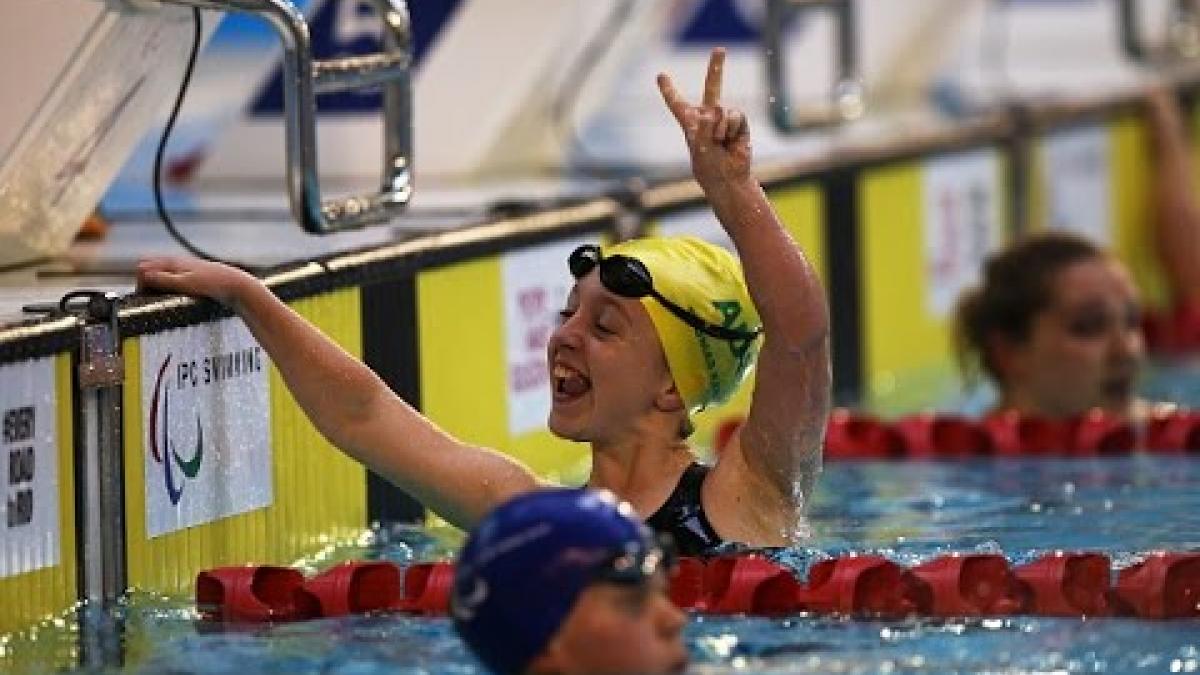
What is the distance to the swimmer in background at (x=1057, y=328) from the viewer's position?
6137 millimetres

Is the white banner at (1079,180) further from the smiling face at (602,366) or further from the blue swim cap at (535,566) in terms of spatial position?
the blue swim cap at (535,566)

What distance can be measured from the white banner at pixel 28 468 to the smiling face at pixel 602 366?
0.66 m

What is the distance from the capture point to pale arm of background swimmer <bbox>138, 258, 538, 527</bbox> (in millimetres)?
4055

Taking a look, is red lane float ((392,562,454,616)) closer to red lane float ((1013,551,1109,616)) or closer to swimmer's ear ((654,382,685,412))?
swimmer's ear ((654,382,685,412))

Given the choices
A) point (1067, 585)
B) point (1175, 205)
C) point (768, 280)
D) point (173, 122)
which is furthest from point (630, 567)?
point (1175, 205)

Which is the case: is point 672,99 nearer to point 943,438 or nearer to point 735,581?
point 735,581

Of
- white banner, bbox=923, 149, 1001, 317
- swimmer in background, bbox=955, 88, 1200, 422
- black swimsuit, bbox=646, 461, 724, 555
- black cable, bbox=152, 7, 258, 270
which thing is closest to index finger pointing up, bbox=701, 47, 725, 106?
black swimsuit, bbox=646, 461, 724, 555

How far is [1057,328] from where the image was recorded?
615 centimetres

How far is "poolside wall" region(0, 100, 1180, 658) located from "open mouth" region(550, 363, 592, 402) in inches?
21.9

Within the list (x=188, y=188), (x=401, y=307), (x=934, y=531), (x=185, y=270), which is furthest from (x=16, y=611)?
(x=188, y=188)

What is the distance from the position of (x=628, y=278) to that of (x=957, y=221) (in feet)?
12.6

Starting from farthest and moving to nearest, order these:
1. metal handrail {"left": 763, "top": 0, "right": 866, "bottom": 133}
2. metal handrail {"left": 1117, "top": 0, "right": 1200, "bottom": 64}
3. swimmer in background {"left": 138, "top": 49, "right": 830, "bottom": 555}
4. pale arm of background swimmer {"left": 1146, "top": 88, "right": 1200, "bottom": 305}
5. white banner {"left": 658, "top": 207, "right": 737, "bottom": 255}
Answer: pale arm of background swimmer {"left": 1146, "top": 88, "right": 1200, "bottom": 305} → metal handrail {"left": 1117, "top": 0, "right": 1200, "bottom": 64} → white banner {"left": 658, "top": 207, "right": 737, "bottom": 255} → metal handrail {"left": 763, "top": 0, "right": 866, "bottom": 133} → swimmer in background {"left": 138, "top": 49, "right": 830, "bottom": 555}

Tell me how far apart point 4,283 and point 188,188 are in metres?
1.90

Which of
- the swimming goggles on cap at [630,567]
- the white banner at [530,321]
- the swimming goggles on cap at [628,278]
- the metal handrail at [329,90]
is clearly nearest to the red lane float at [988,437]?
the white banner at [530,321]
